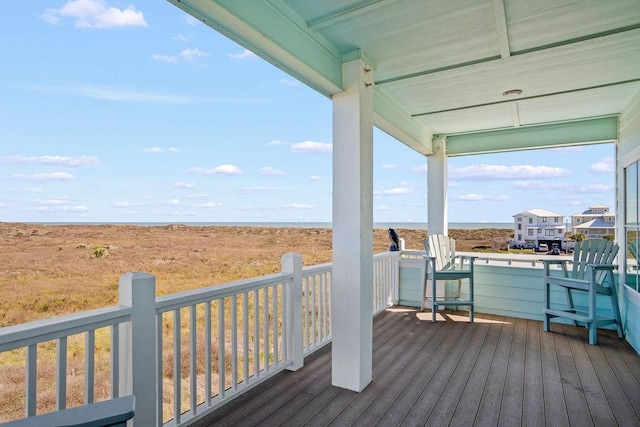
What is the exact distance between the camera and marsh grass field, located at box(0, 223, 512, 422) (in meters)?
2.86

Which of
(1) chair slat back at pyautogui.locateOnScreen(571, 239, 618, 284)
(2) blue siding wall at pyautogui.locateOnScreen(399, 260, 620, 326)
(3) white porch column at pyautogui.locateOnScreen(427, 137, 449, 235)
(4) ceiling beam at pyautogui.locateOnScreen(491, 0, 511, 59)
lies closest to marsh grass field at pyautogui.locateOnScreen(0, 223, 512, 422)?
(3) white porch column at pyautogui.locateOnScreen(427, 137, 449, 235)

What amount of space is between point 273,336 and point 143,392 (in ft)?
3.88

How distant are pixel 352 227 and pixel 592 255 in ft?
10.5

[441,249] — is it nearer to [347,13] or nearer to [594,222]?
[594,222]

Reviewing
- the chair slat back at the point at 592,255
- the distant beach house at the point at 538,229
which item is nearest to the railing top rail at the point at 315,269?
the chair slat back at the point at 592,255

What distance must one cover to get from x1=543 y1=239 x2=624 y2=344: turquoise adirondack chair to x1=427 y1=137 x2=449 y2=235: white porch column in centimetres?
145

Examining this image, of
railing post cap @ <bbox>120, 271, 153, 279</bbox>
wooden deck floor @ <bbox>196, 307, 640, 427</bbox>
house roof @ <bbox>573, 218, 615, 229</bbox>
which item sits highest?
house roof @ <bbox>573, 218, 615, 229</bbox>

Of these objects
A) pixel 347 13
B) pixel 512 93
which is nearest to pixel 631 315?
pixel 512 93

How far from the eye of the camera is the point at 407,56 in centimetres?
255

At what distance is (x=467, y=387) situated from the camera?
2.48 metres

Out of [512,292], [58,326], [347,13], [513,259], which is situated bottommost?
[512,292]

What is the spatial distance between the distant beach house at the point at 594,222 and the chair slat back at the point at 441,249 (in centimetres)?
159

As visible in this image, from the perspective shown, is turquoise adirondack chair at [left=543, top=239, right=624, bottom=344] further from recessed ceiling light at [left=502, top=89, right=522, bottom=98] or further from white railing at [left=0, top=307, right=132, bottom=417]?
white railing at [left=0, top=307, right=132, bottom=417]

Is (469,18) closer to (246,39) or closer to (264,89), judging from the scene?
(246,39)
